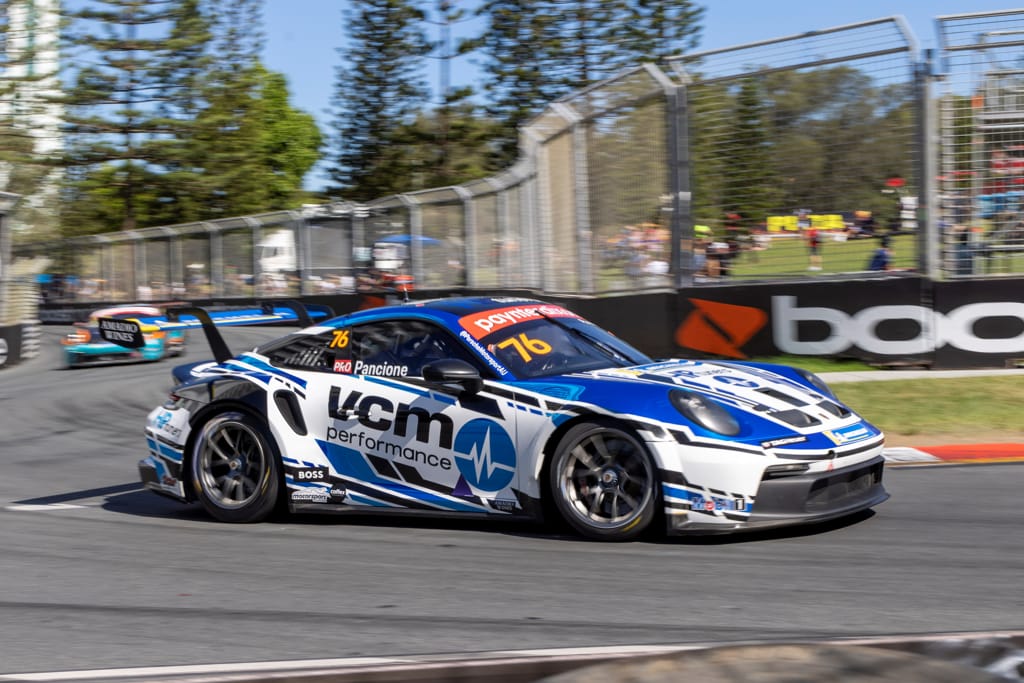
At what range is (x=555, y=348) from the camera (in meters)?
7.01

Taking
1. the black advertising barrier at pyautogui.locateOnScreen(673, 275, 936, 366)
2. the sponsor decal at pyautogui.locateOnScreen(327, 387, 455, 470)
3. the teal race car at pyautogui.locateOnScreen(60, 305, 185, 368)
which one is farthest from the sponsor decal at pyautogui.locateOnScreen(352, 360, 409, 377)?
the teal race car at pyautogui.locateOnScreen(60, 305, 185, 368)

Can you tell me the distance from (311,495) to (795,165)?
7.72m

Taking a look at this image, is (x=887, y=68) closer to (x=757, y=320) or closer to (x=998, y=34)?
(x=998, y=34)

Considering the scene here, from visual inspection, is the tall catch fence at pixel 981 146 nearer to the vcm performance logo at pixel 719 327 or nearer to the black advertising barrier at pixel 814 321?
the black advertising barrier at pixel 814 321

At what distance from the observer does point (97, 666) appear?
14.3 feet

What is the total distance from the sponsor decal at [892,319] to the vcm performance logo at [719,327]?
27cm

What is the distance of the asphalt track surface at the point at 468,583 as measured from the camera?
4531 millimetres

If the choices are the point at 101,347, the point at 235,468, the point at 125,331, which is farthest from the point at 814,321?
the point at 101,347

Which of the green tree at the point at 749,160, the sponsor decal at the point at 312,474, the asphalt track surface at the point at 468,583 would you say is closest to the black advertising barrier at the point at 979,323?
the green tree at the point at 749,160

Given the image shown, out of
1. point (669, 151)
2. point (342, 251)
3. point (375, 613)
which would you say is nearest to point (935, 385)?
point (669, 151)

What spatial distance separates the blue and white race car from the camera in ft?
19.5

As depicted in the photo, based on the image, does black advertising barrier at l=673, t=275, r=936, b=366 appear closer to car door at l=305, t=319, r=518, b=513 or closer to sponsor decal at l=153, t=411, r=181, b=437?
car door at l=305, t=319, r=518, b=513

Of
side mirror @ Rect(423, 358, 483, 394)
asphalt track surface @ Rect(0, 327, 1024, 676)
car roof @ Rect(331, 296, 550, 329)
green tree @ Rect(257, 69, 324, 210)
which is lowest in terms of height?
asphalt track surface @ Rect(0, 327, 1024, 676)

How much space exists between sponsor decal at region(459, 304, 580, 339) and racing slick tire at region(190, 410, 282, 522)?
1448 mm
